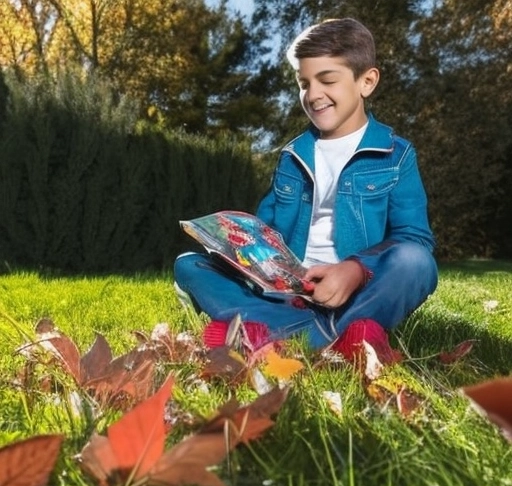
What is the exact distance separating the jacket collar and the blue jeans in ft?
1.07

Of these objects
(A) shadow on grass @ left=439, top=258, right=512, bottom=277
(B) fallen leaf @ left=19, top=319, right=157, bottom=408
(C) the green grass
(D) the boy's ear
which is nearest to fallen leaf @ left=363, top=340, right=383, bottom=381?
(C) the green grass

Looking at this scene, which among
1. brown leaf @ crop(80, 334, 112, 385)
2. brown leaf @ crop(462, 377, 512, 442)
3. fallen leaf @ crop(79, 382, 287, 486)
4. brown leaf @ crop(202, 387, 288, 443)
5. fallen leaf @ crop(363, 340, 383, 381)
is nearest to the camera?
brown leaf @ crop(462, 377, 512, 442)

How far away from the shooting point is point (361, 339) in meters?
2.10

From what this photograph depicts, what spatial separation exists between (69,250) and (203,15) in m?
16.4

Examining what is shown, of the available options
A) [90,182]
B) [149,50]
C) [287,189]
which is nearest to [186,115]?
[149,50]

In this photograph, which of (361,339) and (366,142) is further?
(366,142)

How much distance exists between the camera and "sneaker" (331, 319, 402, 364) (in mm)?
Answer: 2031

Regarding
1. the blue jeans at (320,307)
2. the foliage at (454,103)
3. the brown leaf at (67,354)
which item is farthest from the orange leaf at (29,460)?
the foliage at (454,103)

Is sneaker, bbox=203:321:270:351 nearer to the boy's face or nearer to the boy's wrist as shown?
the boy's wrist

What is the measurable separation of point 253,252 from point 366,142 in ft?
1.73

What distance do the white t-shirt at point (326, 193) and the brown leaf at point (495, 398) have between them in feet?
6.72

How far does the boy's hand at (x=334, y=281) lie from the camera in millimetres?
2201

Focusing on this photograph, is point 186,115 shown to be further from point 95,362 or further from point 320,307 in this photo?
point 95,362

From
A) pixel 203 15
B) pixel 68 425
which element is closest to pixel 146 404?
pixel 68 425
